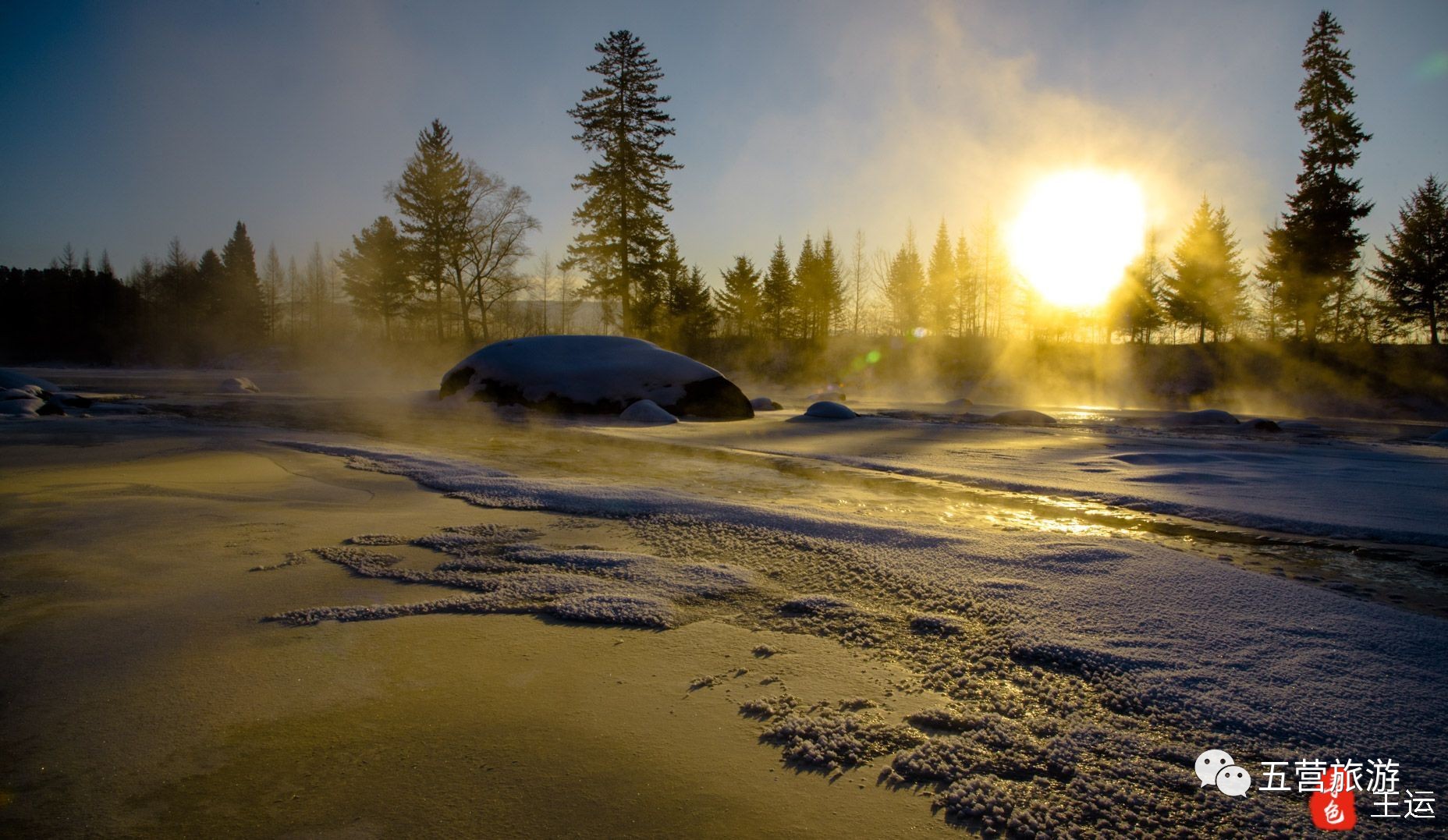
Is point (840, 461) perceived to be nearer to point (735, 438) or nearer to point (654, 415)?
point (735, 438)

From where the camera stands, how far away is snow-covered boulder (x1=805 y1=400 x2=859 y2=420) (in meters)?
10.2

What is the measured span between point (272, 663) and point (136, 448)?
17.7 ft

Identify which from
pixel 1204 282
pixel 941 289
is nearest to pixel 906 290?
pixel 941 289

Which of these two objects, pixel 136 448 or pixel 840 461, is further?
pixel 840 461

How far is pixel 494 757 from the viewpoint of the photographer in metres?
1.41

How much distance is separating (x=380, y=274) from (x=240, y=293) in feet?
81.1

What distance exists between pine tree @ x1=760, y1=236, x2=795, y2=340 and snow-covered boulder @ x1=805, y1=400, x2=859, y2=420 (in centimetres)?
2603

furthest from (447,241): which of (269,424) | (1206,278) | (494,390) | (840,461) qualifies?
(1206,278)

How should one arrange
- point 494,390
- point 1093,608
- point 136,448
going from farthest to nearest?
1. point 494,390
2. point 136,448
3. point 1093,608

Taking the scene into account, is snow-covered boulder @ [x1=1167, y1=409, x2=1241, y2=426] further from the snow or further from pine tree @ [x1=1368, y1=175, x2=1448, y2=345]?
pine tree @ [x1=1368, y1=175, x2=1448, y2=345]

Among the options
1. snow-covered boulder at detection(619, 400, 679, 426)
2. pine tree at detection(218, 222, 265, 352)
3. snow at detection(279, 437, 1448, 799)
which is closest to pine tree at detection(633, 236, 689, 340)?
snow-covered boulder at detection(619, 400, 679, 426)

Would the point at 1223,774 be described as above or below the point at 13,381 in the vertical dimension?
below

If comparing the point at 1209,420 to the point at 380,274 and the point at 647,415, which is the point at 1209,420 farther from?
the point at 380,274

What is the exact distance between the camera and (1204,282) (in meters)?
26.9
